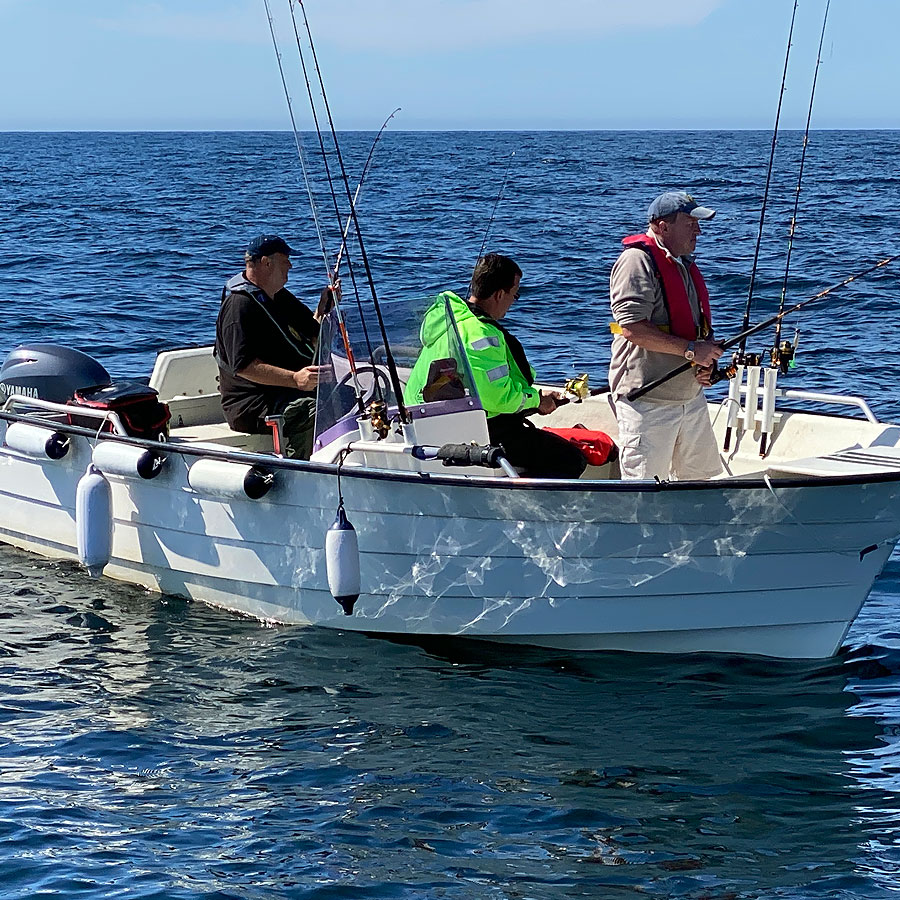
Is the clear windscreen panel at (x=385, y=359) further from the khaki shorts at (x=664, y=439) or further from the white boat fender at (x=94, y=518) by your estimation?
the white boat fender at (x=94, y=518)

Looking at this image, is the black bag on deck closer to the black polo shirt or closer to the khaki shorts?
the black polo shirt

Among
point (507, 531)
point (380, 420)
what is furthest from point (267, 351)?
point (507, 531)

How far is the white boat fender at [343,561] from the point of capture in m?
5.69

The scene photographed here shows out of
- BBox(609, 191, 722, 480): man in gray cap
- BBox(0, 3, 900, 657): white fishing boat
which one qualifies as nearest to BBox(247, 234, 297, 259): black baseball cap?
BBox(0, 3, 900, 657): white fishing boat

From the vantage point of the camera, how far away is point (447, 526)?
5.73m

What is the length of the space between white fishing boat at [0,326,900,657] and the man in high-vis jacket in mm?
130

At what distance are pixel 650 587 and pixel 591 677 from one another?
508 mm

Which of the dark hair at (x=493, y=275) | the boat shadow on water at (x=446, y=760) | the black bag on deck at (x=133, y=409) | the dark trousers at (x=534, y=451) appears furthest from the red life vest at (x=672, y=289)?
the black bag on deck at (x=133, y=409)

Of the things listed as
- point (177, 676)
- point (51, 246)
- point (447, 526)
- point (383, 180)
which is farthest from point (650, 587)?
point (383, 180)

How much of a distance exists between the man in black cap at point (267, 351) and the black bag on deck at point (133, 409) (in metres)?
0.39

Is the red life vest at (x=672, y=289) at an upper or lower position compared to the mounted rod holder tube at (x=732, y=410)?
upper

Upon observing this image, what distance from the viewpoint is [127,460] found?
6445 millimetres

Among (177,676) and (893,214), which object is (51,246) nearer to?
(893,214)

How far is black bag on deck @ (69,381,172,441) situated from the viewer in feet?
22.2
